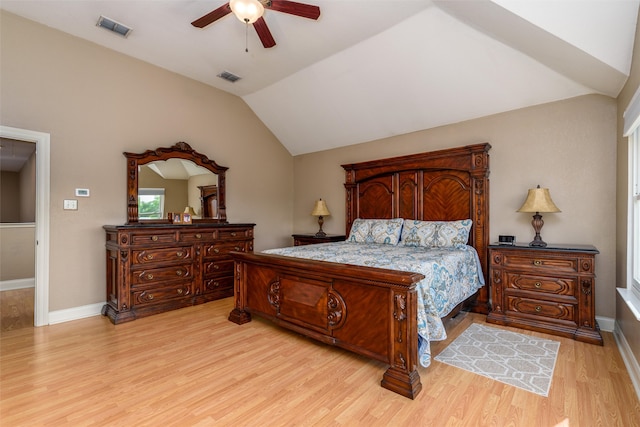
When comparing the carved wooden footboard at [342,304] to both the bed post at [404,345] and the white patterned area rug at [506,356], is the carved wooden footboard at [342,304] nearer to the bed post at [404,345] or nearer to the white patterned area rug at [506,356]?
the bed post at [404,345]

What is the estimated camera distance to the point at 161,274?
142 inches

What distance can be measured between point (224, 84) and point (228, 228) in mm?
2208

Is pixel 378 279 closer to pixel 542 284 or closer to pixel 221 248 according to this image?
pixel 542 284

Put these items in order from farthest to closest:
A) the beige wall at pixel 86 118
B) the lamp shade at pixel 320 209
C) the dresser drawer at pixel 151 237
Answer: the lamp shade at pixel 320 209 → the dresser drawer at pixel 151 237 → the beige wall at pixel 86 118

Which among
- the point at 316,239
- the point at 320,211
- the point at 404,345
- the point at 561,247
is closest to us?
the point at 404,345

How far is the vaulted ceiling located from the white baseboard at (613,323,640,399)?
2.20 metres

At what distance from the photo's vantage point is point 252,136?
17.4ft

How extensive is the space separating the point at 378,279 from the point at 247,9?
85.4 inches

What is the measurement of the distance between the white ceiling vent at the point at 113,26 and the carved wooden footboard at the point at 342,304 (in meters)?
2.73

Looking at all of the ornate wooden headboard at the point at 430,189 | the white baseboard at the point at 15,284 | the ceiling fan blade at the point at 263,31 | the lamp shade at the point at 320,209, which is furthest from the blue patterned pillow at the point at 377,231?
the white baseboard at the point at 15,284

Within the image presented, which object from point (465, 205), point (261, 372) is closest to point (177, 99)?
point (261, 372)

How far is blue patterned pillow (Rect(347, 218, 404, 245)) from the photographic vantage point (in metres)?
4.04

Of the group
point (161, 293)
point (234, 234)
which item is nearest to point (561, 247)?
point (234, 234)

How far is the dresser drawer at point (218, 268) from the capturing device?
13.3 feet
